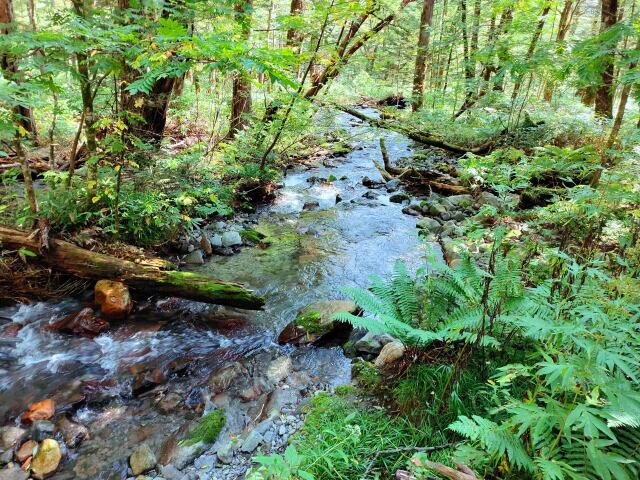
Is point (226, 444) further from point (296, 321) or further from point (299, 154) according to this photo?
point (299, 154)

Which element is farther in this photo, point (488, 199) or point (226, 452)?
point (488, 199)

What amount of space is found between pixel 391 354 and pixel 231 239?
4486 millimetres

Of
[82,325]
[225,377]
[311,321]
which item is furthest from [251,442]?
[82,325]

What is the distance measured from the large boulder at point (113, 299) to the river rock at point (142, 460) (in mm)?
2233

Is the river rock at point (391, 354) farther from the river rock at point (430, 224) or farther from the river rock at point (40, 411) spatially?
the river rock at point (430, 224)

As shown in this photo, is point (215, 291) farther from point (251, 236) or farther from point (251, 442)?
point (251, 236)

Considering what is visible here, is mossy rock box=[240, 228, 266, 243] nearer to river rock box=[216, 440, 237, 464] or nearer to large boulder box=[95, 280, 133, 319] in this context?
large boulder box=[95, 280, 133, 319]

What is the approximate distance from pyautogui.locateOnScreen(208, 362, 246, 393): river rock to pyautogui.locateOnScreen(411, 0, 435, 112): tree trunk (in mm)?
12503

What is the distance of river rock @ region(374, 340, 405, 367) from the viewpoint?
3702 mm

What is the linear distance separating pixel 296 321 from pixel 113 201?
3.51 m

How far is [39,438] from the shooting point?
130 inches

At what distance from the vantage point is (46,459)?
311cm

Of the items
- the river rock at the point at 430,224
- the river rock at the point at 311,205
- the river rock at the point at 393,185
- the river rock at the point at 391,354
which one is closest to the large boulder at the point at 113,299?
the river rock at the point at 391,354

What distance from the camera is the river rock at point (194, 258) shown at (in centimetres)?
659
